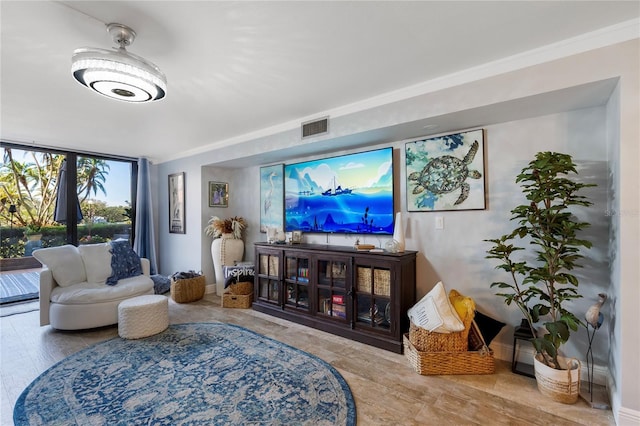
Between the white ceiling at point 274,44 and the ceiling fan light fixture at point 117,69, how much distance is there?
0.12 meters

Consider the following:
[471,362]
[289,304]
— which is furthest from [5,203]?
[471,362]

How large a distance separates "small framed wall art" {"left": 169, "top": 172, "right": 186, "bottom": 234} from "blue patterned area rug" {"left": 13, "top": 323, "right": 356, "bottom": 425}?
2.54 m

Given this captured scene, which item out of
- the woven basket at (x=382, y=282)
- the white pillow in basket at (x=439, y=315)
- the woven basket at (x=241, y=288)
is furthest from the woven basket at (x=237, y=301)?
the white pillow in basket at (x=439, y=315)

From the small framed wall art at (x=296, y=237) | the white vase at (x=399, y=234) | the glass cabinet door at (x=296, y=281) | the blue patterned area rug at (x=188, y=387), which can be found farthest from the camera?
the small framed wall art at (x=296, y=237)

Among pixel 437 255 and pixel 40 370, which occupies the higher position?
pixel 437 255

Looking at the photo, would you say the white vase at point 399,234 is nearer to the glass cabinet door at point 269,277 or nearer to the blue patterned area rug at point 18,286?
the glass cabinet door at point 269,277

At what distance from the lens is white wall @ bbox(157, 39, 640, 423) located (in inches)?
67.7

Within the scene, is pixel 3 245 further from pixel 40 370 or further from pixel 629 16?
pixel 629 16

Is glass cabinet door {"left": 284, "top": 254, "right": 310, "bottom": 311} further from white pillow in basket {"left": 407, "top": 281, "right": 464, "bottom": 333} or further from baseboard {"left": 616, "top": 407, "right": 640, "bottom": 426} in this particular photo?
baseboard {"left": 616, "top": 407, "right": 640, "bottom": 426}

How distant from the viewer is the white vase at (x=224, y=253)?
14.6 ft

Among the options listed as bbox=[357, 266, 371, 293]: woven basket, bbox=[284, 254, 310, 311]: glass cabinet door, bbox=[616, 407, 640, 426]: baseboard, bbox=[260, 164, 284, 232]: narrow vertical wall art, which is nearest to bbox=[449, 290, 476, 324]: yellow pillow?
bbox=[357, 266, 371, 293]: woven basket

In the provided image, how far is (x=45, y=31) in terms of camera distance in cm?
175

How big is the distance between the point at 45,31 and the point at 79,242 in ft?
13.5

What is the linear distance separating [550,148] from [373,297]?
1.99m
